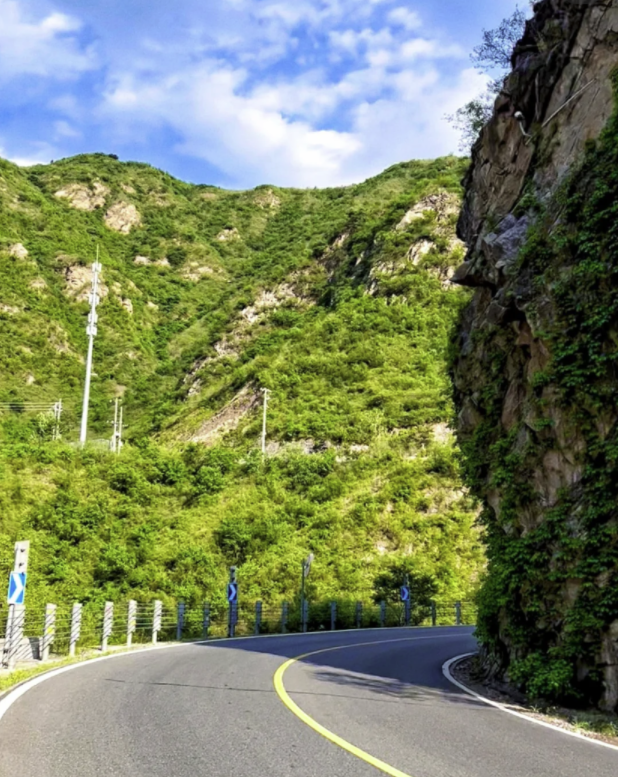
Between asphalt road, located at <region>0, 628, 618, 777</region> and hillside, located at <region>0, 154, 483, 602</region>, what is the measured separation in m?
6.97

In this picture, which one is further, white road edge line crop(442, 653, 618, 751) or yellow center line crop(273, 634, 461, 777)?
white road edge line crop(442, 653, 618, 751)

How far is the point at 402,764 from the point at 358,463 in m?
42.7

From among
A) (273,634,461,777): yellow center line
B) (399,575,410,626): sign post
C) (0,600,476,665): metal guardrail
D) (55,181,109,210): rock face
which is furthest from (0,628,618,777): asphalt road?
(55,181,109,210): rock face

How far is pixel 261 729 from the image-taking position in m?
7.29

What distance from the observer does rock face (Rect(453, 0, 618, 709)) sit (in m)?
10.0

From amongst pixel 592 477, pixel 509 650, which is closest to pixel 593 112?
pixel 592 477

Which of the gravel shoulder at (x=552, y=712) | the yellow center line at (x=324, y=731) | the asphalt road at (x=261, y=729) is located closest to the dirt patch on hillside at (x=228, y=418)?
the yellow center line at (x=324, y=731)

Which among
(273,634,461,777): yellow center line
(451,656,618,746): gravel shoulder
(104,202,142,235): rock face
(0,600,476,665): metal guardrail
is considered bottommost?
(0,600,476,665): metal guardrail

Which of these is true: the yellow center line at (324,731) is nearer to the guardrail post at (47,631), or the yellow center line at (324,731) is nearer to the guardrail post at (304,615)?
the guardrail post at (47,631)

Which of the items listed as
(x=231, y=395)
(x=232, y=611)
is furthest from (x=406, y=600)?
(x=231, y=395)

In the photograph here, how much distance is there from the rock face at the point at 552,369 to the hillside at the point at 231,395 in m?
3.43

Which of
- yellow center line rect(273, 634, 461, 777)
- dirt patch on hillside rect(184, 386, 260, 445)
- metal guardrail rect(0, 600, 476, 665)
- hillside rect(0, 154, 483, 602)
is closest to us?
yellow center line rect(273, 634, 461, 777)

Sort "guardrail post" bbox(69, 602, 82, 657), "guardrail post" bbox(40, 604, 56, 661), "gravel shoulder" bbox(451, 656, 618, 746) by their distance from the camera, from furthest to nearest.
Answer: "guardrail post" bbox(69, 602, 82, 657)
"guardrail post" bbox(40, 604, 56, 661)
"gravel shoulder" bbox(451, 656, 618, 746)

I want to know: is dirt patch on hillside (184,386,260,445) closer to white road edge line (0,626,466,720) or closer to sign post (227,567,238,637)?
sign post (227,567,238,637)
